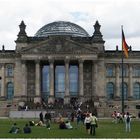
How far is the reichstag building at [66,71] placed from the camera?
12400cm

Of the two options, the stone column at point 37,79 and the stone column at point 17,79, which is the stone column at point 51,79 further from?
the stone column at point 17,79

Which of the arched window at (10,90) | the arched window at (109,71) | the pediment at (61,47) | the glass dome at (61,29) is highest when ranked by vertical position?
the glass dome at (61,29)

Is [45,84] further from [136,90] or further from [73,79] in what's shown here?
[136,90]

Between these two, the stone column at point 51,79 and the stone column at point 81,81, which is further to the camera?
the stone column at point 81,81

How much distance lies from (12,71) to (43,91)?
27.8ft

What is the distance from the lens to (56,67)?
129m

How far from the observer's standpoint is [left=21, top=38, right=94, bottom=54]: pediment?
124 meters

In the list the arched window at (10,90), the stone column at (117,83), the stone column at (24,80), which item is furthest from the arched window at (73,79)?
the arched window at (10,90)

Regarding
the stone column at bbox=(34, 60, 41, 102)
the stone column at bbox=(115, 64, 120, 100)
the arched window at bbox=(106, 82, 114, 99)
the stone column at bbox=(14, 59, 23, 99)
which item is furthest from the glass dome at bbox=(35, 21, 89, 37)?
the stone column at bbox=(34, 60, 41, 102)

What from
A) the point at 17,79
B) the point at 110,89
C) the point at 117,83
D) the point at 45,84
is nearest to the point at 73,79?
the point at 45,84

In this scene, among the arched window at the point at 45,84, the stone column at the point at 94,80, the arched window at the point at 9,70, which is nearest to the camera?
the stone column at the point at 94,80

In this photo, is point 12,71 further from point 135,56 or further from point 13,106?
point 135,56

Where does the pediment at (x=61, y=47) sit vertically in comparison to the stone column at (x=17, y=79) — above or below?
above

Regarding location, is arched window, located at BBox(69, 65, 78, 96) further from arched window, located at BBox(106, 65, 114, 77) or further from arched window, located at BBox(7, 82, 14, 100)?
arched window, located at BBox(7, 82, 14, 100)
